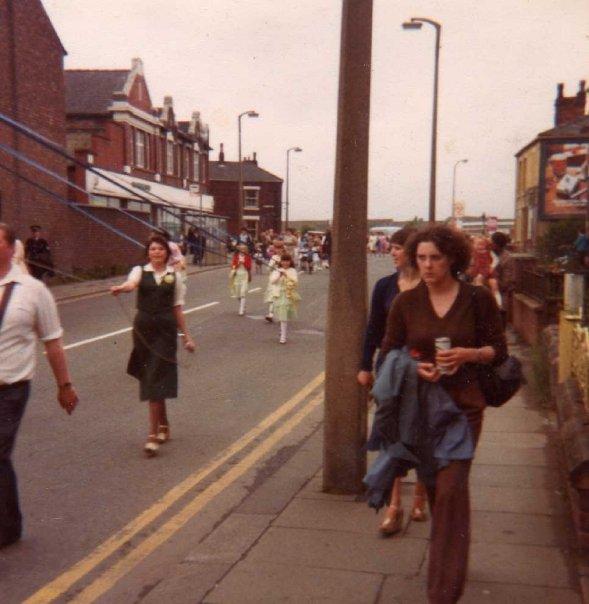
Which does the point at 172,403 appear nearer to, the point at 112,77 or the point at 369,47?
the point at 369,47

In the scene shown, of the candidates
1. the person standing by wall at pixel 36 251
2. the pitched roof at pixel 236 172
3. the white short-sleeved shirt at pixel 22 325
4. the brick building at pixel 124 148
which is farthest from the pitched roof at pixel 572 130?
the pitched roof at pixel 236 172

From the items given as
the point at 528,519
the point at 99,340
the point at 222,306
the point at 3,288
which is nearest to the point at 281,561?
the point at 528,519

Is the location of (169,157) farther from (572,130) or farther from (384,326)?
(384,326)

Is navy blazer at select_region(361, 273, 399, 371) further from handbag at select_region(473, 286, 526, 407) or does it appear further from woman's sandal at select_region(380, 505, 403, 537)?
handbag at select_region(473, 286, 526, 407)

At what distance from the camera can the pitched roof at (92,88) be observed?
45.5 meters

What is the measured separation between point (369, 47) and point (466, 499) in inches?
124

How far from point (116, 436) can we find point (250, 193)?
90.1m

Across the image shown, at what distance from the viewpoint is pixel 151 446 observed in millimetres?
7336

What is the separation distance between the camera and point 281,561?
4688 mm

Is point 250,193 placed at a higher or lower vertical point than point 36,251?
higher

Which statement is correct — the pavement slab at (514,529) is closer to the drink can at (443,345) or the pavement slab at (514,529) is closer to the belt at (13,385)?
the drink can at (443,345)

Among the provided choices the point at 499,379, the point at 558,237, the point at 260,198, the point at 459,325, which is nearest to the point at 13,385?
the point at 459,325

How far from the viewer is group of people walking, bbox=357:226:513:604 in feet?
12.8

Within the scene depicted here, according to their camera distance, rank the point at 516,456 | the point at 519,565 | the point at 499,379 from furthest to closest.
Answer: the point at 516,456 < the point at 519,565 < the point at 499,379
